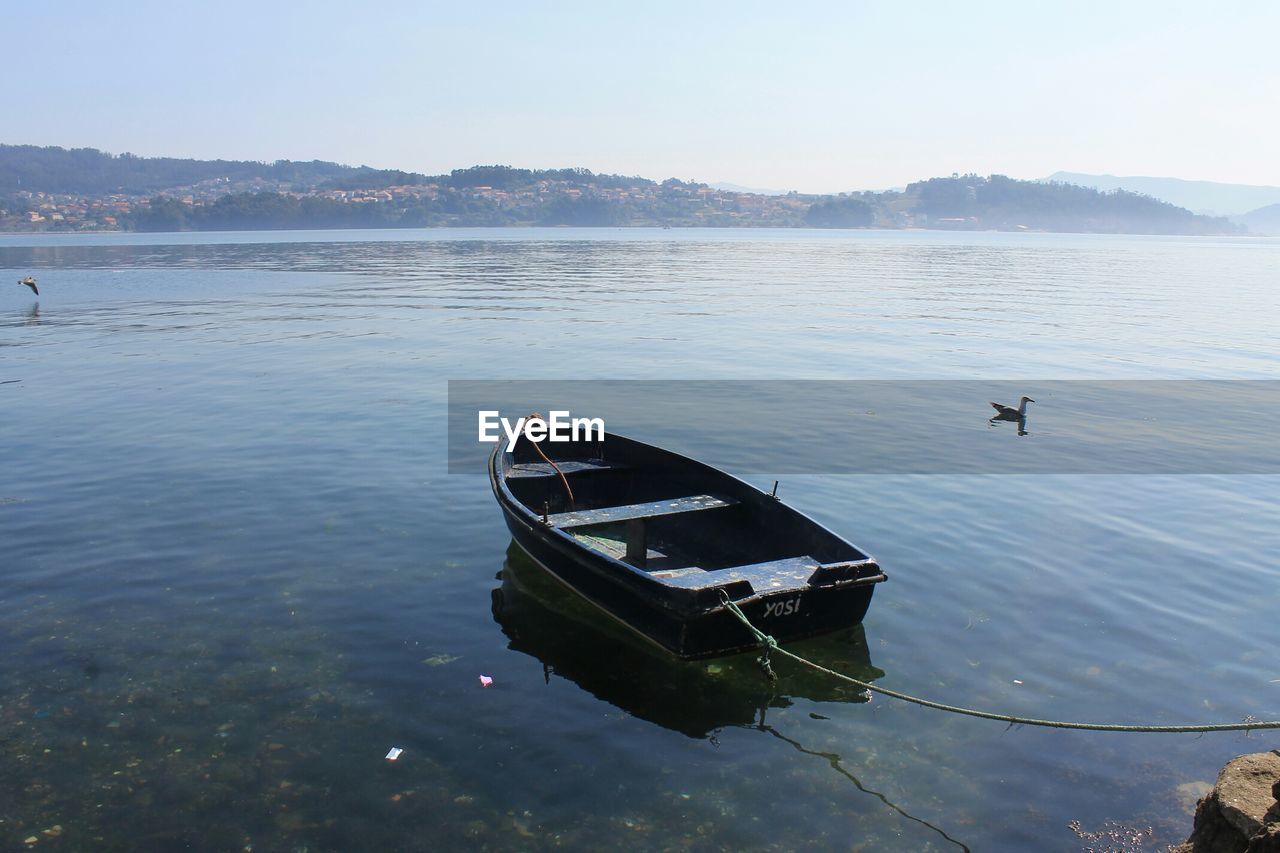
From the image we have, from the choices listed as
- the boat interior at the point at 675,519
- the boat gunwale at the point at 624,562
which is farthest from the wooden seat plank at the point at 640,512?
the boat gunwale at the point at 624,562

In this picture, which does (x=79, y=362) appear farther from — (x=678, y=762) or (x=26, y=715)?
(x=678, y=762)

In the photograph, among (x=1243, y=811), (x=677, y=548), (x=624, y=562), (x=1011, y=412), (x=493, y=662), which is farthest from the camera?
(x=1011, y=412)

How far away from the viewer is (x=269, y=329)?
39.2 m

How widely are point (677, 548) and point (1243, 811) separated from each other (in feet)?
28.1

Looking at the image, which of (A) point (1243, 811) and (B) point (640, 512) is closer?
(A) point (1243, 811)

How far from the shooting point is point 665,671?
10250 mm

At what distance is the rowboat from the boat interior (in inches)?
0.8

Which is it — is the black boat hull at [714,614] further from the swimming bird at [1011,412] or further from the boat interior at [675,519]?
the swimming bird at [1011,412]

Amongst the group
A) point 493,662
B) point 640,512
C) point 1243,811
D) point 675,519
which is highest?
point 1243,811

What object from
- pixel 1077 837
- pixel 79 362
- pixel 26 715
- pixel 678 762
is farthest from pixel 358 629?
pixel 79 362

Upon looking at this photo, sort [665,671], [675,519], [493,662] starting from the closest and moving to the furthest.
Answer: [665,671]
[493,662]
[675,519]

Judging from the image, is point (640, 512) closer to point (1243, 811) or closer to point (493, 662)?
point (493, 662)

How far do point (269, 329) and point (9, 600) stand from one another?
2948 cm

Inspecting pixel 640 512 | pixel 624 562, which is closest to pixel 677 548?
pixel 640 512
